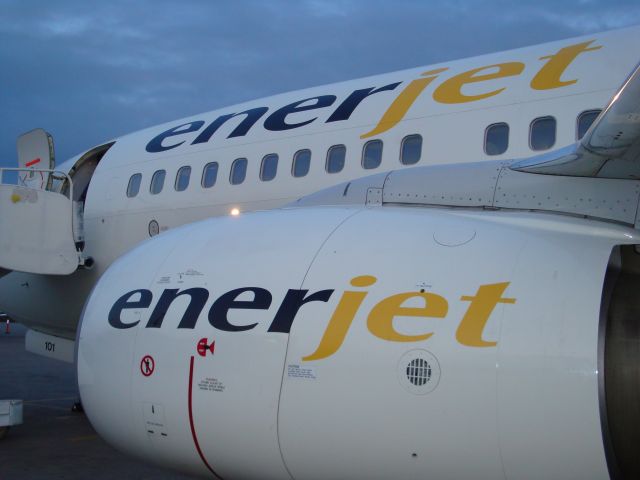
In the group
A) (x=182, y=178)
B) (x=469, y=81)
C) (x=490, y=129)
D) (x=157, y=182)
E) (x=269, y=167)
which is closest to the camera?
(x=490, y=129)

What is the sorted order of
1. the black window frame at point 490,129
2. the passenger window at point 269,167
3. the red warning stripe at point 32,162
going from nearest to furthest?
the black window frame at point 490,129, the passenger window at point 269,167, the red warning stripe at point 32,162

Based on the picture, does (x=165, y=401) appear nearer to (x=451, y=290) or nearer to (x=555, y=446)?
(x=451, y=290)

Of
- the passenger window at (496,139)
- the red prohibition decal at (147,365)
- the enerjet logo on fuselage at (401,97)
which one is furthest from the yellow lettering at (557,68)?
the red prohibition decal at (147,365)

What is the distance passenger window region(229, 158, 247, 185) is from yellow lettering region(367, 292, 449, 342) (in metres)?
5.54

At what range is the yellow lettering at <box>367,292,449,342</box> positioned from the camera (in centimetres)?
450

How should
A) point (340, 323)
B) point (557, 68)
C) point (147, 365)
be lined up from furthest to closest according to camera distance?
1. point (557, 68)
2. point (147, 365)
3. point (340, 323)

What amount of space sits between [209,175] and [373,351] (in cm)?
627

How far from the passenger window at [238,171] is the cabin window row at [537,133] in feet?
11.2

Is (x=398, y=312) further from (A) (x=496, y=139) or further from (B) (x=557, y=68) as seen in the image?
(B) (x=557, y=68)

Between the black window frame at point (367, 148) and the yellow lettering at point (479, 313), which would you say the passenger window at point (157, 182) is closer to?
the black window frame at point (367, 148)

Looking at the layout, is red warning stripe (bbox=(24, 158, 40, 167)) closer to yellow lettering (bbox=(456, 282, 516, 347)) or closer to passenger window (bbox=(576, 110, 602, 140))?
passenger window (bbox=(576, 110, 602, 140))

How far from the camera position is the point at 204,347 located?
5.04m

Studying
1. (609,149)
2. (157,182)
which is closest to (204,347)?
(609,149)

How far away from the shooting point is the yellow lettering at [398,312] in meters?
4.50
